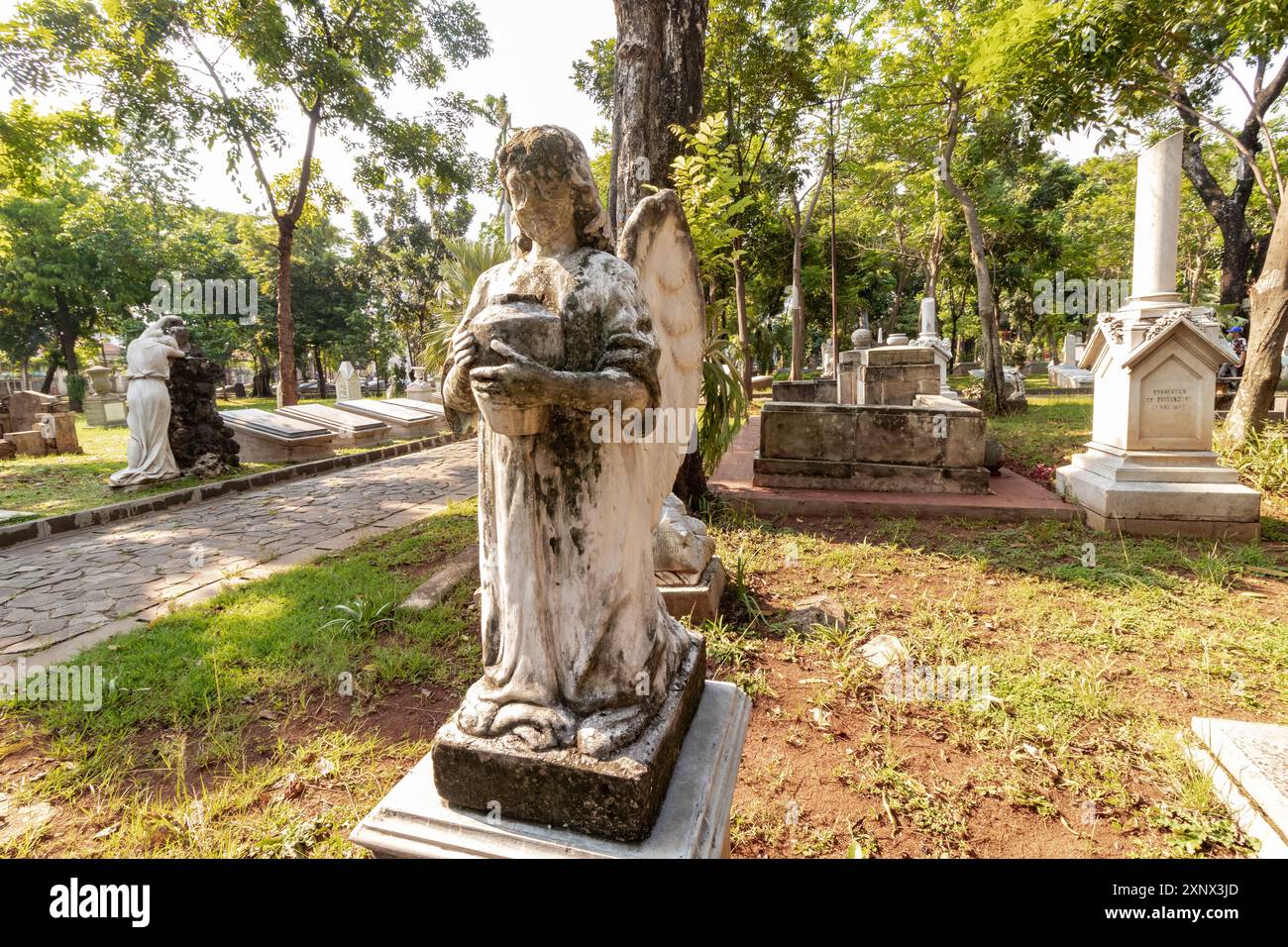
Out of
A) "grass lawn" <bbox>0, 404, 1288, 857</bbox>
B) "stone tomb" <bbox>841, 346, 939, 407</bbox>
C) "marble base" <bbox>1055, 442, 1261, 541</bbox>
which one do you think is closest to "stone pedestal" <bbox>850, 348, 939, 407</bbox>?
"stone tomb" <bbox>841, 346, 939, 407</bbox>

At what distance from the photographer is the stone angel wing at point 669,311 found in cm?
167

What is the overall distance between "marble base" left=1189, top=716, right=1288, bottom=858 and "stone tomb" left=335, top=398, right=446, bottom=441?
13.3m

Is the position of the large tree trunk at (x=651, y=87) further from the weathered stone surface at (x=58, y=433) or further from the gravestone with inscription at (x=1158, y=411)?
the weathered stone surface at (x=58, y=433)

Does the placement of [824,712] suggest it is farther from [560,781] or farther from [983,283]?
[983,283]

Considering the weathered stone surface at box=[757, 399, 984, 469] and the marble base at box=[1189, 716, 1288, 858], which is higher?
the weathered stone surface at box=[757, 399, 984, 469]

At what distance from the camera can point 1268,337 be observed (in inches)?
271

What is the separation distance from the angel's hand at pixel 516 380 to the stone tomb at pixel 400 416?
12.8 meters

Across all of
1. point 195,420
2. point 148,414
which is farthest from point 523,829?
point 195,420

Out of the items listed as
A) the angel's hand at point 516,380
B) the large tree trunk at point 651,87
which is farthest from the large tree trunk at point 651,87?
the angel's hand at point 516,380

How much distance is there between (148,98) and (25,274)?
1308 cm

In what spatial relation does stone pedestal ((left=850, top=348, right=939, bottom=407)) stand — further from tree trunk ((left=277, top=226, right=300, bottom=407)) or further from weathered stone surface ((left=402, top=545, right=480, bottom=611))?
tree trunk ((left=277, top=226, right=300, bottom=407))

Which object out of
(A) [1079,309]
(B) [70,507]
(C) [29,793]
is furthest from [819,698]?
(A) [1079,309]

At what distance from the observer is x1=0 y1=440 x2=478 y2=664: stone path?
4223 millimetres

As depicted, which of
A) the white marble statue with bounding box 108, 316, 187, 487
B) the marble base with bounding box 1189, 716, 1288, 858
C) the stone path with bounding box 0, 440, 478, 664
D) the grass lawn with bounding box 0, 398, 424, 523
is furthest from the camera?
the white marble statue with bounding box 108, 316, 187, 487
